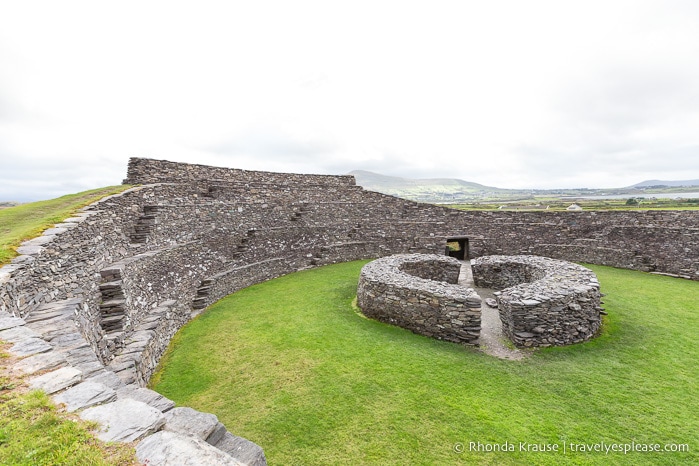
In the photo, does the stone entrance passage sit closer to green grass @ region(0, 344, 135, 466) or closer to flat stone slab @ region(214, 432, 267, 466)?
flat stone slab @ region(214, 432, 267, 466)

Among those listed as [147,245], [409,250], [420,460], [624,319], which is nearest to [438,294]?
[420,460]

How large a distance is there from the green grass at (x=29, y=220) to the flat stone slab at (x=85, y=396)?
16.1ft

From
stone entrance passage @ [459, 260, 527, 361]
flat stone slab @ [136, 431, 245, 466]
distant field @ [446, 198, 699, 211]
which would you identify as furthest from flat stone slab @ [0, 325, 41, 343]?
distant field @ [446, 198, 699, 211]

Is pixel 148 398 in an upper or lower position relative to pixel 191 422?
upper

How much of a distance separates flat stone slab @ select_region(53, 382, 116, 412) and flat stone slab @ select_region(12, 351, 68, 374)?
26.9 inches

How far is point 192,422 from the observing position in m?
4.03

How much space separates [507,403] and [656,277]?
16.9 m

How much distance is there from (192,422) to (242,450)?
75 cm

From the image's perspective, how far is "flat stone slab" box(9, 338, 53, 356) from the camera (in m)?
4.30

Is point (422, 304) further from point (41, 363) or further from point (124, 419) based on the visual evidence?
point (41, 363)

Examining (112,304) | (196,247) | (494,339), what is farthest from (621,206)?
(112,304)

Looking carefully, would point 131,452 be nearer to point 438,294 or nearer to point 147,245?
point 438,294

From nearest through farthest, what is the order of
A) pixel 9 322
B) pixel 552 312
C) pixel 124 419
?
pixel 124 419 < pixel 9 322 < pixel 552 312

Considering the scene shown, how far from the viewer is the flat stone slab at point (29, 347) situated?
4304 millimetres
